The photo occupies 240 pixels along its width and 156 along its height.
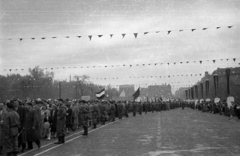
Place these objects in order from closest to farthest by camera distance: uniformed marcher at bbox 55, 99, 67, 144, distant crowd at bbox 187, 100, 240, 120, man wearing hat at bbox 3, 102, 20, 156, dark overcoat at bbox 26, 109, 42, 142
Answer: man wearing hat at bbox 3, 102, 20, 156
dark overcoat at bbox 26, 109, 42, 142
uniformed marcher at bbox 55, 99, 67, 144
distant crowd at bbox 187, 100, 240, 120

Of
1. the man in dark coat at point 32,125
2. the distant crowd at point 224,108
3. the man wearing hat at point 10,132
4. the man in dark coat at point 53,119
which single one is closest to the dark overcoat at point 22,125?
the man in dark coat at point 32,125

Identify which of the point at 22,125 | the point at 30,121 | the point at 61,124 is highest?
the point at 30,121

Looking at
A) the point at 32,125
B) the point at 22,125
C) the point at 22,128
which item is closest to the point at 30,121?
the point at 32,125

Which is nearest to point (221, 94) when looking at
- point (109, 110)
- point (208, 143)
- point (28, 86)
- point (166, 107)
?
point (166, 107)

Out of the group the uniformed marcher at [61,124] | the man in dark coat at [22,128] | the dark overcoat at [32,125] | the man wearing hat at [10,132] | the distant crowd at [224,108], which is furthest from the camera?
the distant crowd at [224,108]

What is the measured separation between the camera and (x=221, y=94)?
81312 millimetres

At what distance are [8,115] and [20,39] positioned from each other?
13526mm

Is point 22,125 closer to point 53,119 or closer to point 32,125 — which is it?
point 32,125

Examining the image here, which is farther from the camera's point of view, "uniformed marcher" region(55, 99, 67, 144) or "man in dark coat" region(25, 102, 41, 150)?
"uniformed marcher" region(55, 99, 67, 144)

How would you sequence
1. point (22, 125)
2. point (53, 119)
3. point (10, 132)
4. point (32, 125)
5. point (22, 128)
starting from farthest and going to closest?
point (53, 119) → point (32, 125) → point (22, 125) → point (22, 128) → point (10, 132)

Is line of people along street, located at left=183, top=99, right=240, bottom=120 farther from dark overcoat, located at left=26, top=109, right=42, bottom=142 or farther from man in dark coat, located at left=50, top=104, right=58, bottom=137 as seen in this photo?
dark overcoat, located at left=26, top=109, right=42, bottom=142

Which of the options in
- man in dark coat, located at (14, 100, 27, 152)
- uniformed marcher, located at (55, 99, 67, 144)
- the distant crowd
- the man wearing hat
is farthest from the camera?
the distant crowd

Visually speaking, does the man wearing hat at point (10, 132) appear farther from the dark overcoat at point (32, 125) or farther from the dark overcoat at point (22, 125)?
the dark overcoat at point (32, 125)

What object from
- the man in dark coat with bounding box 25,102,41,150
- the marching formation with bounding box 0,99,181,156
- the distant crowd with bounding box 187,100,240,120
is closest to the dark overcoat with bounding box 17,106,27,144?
the marching formation with bounding box 0,99,181,156
